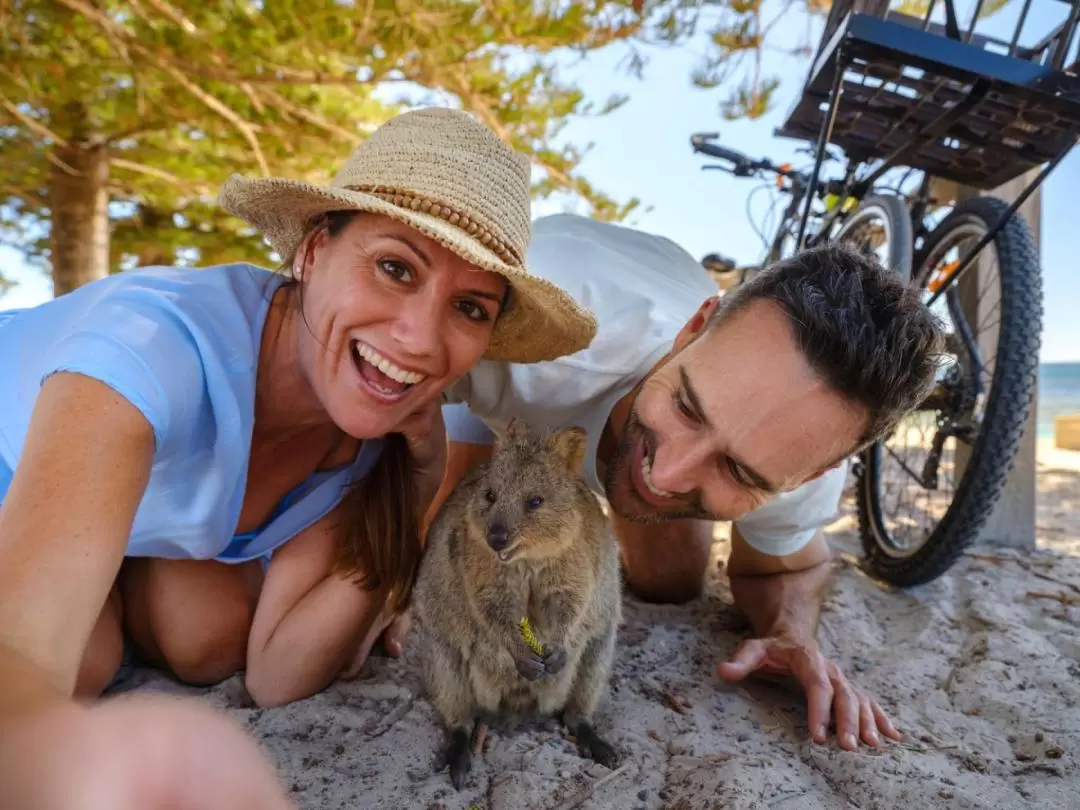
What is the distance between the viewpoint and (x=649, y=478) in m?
2.02

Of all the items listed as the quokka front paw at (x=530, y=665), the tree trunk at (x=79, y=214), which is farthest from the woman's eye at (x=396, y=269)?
the tree trunk at (x=79, y=214)

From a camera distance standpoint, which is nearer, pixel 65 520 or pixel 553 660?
pixel 65 520

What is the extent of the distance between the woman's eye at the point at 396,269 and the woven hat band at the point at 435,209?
0.13m

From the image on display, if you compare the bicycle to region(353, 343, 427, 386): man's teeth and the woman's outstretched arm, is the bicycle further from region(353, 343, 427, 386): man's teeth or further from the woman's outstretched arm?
the woman's outstretched arm

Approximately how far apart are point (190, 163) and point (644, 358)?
5057 mm

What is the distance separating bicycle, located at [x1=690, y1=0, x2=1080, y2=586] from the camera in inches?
92.6

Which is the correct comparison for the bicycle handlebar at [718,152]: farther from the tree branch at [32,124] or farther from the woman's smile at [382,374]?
the tree branch at [32,124]

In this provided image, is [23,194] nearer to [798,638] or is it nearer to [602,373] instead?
[602,373]

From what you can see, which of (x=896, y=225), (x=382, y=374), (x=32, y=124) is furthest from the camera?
(x=32, y=124)

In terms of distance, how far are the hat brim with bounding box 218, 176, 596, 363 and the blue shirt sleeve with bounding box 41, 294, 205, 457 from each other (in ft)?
1.28

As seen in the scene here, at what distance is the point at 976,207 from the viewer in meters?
2.88

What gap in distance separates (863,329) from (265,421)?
5.35 feet

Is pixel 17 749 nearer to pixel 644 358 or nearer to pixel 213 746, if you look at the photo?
pixel 213 746

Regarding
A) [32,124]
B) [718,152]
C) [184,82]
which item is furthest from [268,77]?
[718,152]
